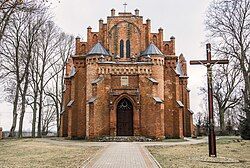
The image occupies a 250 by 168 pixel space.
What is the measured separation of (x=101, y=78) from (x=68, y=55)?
50.8 feet

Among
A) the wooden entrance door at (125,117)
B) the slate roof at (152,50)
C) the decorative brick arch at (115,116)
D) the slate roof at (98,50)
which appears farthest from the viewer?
the slate roof at (152,50)

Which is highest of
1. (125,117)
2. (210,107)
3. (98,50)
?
(98,50)

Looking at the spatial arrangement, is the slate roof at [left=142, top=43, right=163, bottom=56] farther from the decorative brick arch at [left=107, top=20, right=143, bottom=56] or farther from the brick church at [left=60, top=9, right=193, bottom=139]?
the decorative brick arch at [left=107, top=20, right=143, bottom=56]

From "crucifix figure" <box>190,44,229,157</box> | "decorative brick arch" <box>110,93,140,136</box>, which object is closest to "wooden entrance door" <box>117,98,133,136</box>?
"decorative brick arch" <box>110,93,140,136</box>

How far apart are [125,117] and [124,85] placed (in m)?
3.06

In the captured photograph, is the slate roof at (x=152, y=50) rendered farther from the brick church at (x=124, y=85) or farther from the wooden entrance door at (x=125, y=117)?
the wooden entrance door at (x=125, y=117)

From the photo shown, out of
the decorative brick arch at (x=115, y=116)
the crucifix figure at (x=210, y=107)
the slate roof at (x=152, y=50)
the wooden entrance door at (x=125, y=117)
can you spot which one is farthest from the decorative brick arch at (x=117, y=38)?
the crucifix figure at (x=210, y=107)

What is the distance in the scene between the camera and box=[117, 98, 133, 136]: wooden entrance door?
31516 millimetres

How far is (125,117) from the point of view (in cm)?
3164

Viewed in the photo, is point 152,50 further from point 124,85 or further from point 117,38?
point 124,85

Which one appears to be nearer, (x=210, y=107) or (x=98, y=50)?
(x=210, y=107)

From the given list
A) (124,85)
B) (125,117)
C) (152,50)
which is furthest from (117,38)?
(125,117)

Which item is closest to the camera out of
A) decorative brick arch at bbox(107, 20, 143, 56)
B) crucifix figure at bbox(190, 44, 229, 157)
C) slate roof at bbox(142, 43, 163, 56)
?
crucifix figure at bbox(190, 44, 229, 157)

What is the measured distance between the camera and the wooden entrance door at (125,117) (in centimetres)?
3152
